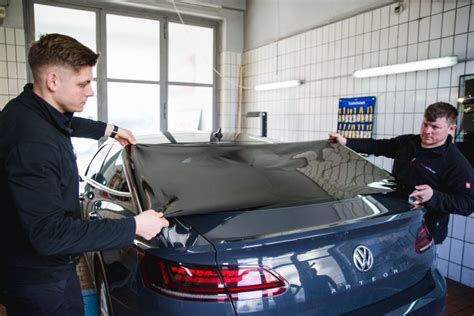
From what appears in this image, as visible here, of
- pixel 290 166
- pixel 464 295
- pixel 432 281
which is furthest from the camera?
pixel 464 295

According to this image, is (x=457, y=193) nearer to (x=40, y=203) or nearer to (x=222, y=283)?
(x=222, y=283)

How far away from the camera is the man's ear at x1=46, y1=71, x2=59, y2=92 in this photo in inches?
44.9

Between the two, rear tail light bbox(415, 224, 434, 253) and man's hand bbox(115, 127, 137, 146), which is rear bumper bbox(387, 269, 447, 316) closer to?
rear tail light bbox(415, 224, 434, 253)

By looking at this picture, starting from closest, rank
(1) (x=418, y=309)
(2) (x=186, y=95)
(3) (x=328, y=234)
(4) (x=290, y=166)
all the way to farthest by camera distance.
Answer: (3) (x=328, y=234) < (1) (x=418, y=309) < (4) (x=290, y=166) < (2) (x=186, y=95)

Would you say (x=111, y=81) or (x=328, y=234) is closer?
→ (x=328, y=234)

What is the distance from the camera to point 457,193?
2.06 m

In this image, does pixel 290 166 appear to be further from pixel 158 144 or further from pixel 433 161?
pixel 433 161

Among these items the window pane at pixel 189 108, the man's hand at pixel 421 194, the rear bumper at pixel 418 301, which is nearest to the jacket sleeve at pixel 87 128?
the rear bumper at pixel 418 301

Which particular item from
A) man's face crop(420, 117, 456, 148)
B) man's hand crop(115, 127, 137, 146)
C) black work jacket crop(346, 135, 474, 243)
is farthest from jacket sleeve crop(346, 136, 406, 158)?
man's hand crop(115, 127, 137, 146)

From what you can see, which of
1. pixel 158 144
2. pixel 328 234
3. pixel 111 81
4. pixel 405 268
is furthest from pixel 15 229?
pixel 111 81

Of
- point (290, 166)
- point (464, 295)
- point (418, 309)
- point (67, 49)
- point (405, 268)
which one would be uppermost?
point (67, 49)

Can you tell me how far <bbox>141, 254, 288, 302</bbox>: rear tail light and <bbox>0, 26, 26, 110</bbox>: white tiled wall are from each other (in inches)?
182

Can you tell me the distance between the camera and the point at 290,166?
→ 6.43 feet

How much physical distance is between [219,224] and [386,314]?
70cm
